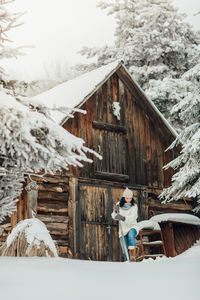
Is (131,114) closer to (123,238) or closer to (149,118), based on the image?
(149,118)

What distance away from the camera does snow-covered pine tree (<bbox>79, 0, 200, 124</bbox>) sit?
71.8 feet

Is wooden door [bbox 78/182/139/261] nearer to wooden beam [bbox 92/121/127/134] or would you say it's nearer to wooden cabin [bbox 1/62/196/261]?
wooden cabin [bbox 1/62/196/261]

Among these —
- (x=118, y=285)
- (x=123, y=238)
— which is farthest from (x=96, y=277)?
(x=123, y=238)

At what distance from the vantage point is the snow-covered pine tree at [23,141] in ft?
20.0

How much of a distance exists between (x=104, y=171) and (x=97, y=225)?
168 cm

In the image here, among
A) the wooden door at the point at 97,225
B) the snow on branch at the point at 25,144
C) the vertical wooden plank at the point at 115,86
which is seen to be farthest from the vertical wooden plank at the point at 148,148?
the snow on branch at the point at 25,144

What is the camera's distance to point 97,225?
49.9 feet

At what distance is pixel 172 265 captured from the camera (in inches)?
260

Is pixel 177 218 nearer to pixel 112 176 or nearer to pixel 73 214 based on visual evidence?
pixel 112 176

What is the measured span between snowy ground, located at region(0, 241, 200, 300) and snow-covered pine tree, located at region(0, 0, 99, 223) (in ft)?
3.42

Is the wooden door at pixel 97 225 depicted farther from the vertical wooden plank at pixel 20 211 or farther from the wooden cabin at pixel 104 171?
the vertical wooden plank at pixel 20 211

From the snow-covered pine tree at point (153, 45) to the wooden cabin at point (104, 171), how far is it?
13.1ft

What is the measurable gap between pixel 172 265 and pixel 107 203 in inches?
357

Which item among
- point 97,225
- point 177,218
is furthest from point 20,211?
point 177,218
